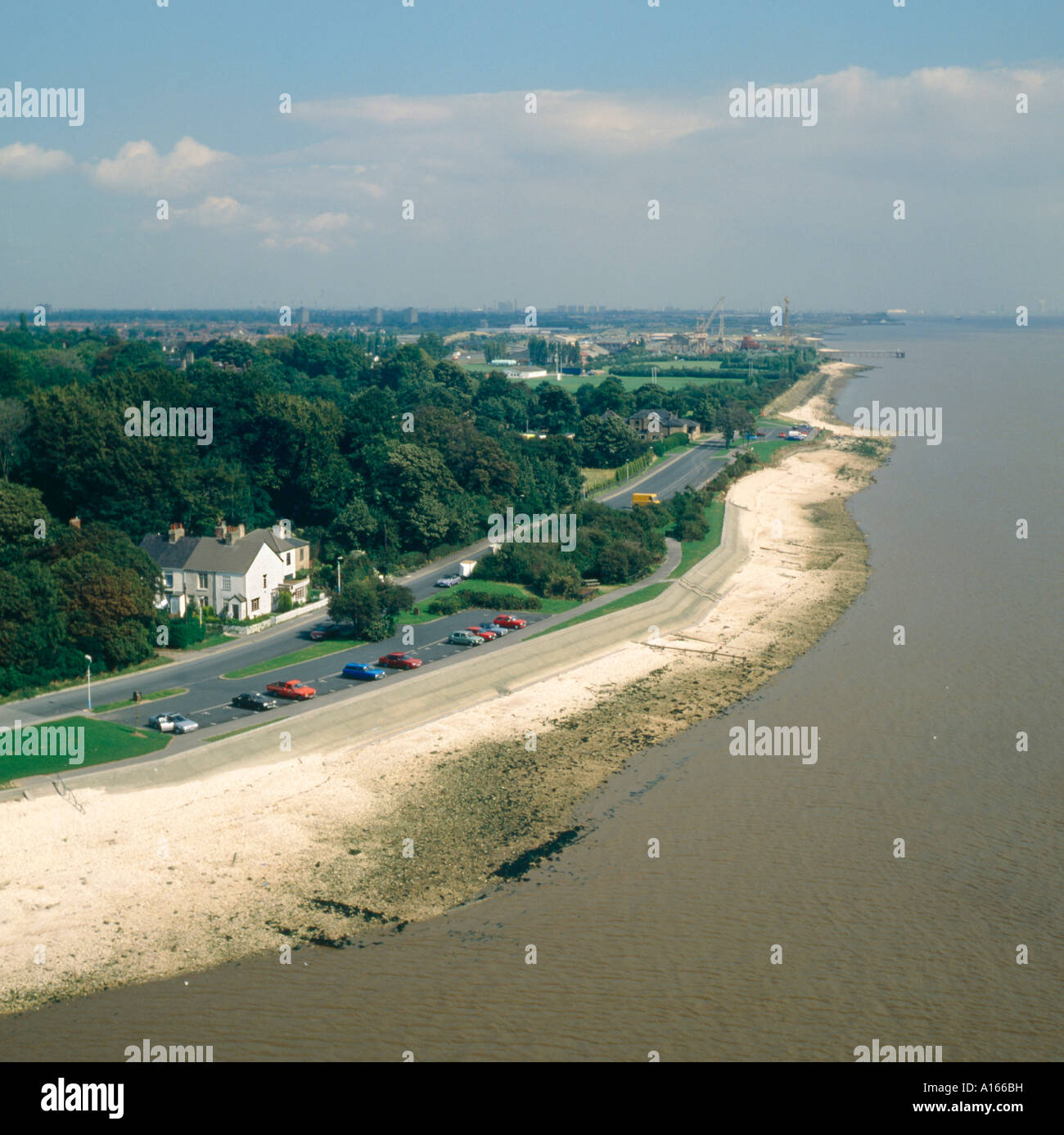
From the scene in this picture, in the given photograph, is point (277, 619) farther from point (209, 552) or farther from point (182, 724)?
point (182, 724)

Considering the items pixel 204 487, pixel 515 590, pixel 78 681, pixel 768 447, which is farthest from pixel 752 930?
pixel 768 447

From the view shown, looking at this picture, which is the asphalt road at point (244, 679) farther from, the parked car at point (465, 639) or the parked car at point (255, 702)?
the parked car at point (465, 639)

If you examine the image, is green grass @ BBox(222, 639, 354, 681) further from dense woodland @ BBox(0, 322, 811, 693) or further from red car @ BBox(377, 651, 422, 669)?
dense woodland @ BBox(0, 322, 811, 693)

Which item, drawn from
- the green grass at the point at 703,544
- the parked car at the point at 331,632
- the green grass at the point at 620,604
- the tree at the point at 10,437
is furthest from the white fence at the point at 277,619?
the green grass at the point at 703,544

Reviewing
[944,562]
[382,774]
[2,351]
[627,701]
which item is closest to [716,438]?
[944,562]

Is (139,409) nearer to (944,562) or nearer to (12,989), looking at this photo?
(12,989)
